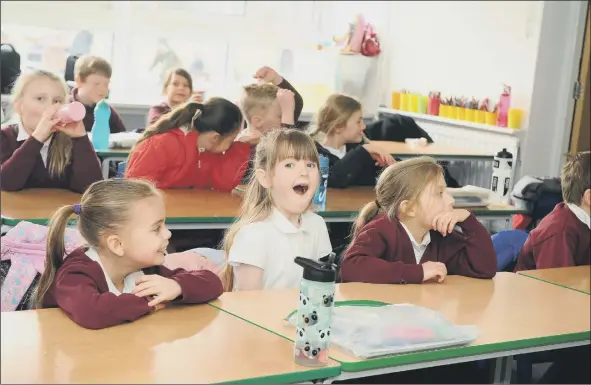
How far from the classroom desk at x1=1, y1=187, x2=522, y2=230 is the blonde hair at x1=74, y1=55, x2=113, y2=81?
1.64m

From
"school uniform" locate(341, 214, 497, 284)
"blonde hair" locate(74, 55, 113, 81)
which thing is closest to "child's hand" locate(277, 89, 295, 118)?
"blonde hair" locate(74, 55, 113, 81)

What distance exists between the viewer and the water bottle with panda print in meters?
1.46

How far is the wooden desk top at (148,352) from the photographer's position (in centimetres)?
141

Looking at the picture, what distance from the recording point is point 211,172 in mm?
3385

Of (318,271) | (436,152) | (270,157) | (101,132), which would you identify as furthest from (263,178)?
(436,152)

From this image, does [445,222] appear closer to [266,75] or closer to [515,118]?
[266,75]

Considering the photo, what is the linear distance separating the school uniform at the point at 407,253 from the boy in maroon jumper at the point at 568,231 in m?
0.37

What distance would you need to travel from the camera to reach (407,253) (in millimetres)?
2389

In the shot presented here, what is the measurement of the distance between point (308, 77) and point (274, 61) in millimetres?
331

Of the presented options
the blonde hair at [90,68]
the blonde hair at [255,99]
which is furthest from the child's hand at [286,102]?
the blonde hair at [90,68]

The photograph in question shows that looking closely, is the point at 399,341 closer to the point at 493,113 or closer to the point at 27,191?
the point at 27,191

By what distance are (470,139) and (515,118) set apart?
409 millimetres

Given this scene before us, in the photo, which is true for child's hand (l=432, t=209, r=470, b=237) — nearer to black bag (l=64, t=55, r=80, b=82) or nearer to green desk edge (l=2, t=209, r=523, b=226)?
green desk edge (l=2, t=209, r=523, b=226)

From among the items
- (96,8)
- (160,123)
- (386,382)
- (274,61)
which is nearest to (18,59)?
(96,8)
